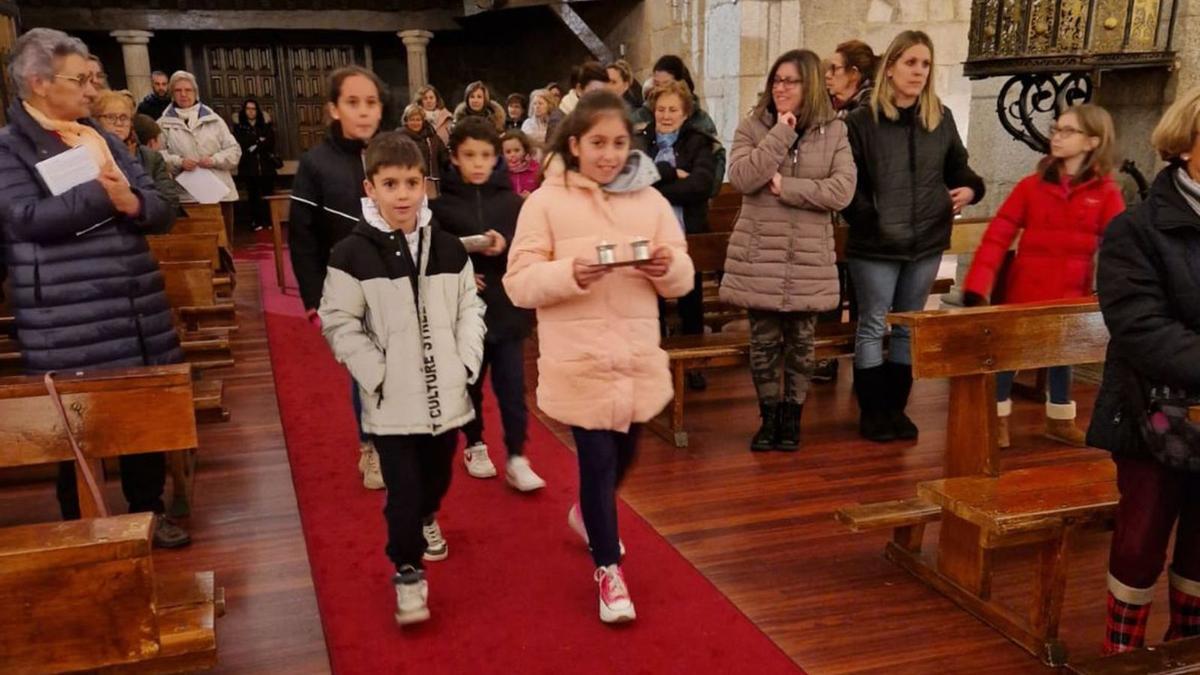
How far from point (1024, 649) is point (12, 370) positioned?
4034mm

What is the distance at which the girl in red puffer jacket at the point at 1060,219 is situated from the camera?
375cm

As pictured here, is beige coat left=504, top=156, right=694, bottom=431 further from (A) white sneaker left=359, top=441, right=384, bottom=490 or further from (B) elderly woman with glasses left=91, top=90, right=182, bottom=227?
(B) elderly woman with glasses left=91, top=90, right=182, bottom=227

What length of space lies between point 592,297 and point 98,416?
1295 millimetres

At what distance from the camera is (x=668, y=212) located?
270 cm

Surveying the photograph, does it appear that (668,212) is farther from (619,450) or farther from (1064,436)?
(1064,436)

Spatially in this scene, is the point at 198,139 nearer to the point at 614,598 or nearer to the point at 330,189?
the point at 330,189

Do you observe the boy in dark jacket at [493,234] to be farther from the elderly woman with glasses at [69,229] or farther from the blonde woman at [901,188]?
the blonde woman at [901,188]

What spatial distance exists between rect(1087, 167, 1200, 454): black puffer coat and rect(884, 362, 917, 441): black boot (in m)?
2.08

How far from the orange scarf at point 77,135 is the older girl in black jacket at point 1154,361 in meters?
2.74

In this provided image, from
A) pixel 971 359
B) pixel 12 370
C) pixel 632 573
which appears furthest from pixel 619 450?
pixel 12 370

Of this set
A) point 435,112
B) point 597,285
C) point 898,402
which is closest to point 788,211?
point 898,402

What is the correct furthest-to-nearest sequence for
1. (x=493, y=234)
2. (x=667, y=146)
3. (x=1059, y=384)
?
(x=667, y=146), (x=1059, y=384), (x=493, y=234)

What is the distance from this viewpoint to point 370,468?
3.76 metres

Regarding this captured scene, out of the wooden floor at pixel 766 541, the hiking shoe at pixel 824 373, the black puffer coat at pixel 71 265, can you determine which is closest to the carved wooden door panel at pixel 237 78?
the wooden floor at pixel 766 541
